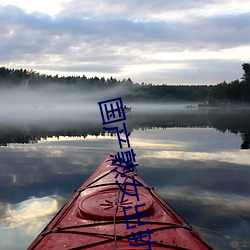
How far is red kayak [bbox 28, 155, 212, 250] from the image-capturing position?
4.55 metres

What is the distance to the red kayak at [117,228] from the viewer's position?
4.55 m

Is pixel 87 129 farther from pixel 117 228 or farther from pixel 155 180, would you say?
pixel 117 228

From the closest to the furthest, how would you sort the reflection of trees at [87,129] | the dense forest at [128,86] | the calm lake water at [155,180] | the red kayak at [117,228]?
1. the red kayak at [117,228]
2. the calm lake water at [155,180]
3. the reflection of trees at [87,129]
4. the dense forest at [128,86]

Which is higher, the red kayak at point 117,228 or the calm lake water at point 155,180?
the red kayak at point 117,228

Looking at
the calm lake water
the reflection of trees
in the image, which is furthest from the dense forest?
the calm lake water

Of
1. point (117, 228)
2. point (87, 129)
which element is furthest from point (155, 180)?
point (87, 129)

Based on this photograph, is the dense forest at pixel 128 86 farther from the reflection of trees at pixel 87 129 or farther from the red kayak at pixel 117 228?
the red kayak at pixel 117 228

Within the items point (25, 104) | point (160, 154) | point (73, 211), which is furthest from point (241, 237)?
point (25, 104)

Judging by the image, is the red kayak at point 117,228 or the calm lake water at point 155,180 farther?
the calm lake water at point 155,180

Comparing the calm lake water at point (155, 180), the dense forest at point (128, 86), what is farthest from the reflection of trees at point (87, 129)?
the dense forest at point (128, 86)

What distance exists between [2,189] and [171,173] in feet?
21.9

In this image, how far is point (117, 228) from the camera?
500 cm

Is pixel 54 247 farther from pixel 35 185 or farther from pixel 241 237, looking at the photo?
pixel 35 185

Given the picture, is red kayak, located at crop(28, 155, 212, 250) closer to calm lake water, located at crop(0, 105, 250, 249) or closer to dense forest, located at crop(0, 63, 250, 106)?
calm lake water, located at crop(0, 105, 250, 249)
